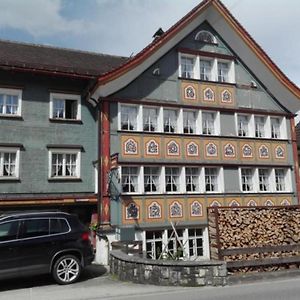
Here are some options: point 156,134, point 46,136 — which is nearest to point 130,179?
point 156,134

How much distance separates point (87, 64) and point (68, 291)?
42.5ft

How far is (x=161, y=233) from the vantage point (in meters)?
18.5

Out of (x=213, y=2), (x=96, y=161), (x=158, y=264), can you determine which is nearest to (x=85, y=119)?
(x=96, y=161)

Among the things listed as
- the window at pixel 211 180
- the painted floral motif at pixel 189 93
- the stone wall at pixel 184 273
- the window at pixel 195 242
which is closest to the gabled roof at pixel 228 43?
the painted floral motif at pixel 189 93

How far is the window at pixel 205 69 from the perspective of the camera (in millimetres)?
20875

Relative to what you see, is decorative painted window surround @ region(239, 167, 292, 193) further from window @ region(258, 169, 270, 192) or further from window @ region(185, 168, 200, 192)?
window @ region(185, 168, 200, 192)

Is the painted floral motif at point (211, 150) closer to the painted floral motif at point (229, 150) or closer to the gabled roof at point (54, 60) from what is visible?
the painted floral motif at point (229, 150)

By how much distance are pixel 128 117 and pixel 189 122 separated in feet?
9.91

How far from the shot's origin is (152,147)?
18656 millimetres

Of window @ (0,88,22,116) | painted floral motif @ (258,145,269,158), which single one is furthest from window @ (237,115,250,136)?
window @ (0,88,22,116)

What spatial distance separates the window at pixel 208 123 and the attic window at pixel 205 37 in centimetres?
Answer: 366

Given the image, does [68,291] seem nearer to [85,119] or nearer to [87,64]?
[85,119]

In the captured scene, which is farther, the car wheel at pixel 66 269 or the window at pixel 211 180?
the window at pixel 211 180

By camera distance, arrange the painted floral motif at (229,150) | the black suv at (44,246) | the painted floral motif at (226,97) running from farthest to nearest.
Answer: the painted floral motif at (226,97) < the painted floral motif at (229,150) < the black suv at (44,246)
